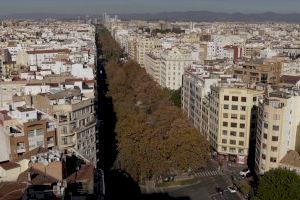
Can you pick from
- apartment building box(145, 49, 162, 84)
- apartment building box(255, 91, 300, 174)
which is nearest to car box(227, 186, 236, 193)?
apartment building box(255, 91, 300, 174)

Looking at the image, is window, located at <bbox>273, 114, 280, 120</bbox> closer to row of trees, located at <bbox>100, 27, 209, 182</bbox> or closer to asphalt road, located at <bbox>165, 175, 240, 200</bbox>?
asphalt road, located at <bbox>165, 175, 240, 200</bbox>

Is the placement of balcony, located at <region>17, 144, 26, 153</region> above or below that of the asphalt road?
above

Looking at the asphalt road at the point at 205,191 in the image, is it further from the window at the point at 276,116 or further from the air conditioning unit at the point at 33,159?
the air conditioning unit at the point at 33,159

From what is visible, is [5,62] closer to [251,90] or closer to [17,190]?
[251,90]

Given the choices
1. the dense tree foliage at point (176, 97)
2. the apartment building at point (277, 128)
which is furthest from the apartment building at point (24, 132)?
the dense tree foliage at point (176, 97)

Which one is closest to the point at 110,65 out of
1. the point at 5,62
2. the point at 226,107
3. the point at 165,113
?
the point at 5,62
